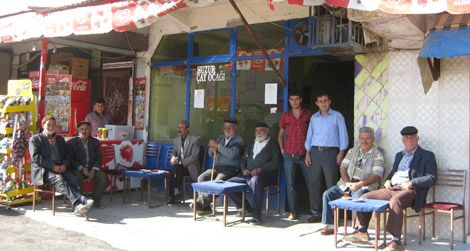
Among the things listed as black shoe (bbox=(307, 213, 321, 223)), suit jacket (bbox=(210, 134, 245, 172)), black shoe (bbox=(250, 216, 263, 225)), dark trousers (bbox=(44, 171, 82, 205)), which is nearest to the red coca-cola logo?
dark trousers (bbox=(44, 171, 82, 205))

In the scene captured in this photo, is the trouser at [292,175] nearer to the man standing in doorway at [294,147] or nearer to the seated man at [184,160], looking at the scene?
the man standing in doorway at [294,147]

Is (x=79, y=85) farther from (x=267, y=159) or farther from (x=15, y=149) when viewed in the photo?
(x=267, y=159)

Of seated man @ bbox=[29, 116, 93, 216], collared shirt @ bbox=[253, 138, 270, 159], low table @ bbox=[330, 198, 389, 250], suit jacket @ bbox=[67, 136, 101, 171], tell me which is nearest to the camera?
low table @ bbox=[330, 198, 389, 250]

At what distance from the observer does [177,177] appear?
24.8ft

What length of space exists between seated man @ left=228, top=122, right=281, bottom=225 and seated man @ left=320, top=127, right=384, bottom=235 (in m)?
1.02

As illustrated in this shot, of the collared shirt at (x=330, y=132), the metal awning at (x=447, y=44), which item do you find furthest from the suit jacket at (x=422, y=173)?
the metal awning at (x=447, y=44)

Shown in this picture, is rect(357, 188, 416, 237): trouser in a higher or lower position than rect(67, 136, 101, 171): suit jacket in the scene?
lower

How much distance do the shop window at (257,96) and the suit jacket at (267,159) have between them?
66 cm

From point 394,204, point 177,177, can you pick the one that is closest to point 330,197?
point 394,204

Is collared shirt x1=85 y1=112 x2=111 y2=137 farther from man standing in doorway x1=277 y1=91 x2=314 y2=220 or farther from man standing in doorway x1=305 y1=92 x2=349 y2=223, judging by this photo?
man standing in doorway x1=305 y1=92 x2=349 y2=223

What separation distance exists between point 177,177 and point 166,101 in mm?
1980

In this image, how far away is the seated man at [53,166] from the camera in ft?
21.2

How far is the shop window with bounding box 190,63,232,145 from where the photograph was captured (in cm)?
805

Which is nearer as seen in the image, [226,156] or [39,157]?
[39,157]
